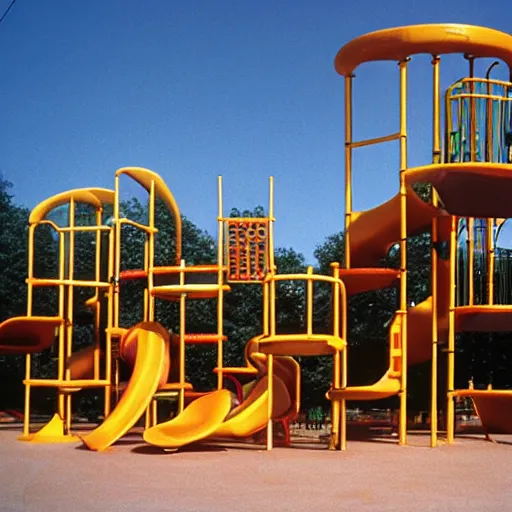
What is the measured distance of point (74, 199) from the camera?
15117mm

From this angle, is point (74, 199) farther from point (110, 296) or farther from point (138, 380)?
point (138, 380)

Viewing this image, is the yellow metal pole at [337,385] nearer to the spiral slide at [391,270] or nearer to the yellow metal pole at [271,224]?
the spiral slide at [391,270]

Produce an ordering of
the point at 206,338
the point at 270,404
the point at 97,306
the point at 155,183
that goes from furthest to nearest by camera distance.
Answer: the point at 155,183
the point at 97,306
the point at 206,338
the point at 270,404

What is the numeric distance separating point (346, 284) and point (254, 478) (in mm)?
5388

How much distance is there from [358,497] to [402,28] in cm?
739

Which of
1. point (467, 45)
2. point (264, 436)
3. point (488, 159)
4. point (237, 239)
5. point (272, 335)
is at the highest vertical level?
point (467, 45)

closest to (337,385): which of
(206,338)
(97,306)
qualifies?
(206,338)

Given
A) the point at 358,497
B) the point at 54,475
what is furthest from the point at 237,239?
the point at 358,497

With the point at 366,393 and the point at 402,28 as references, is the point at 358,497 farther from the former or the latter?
the point at 402,28

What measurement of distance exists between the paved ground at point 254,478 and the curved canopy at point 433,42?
512cm

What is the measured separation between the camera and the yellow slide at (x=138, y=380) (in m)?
11.6

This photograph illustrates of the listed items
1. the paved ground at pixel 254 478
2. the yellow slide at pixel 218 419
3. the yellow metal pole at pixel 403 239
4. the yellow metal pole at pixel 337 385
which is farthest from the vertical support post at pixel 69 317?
the yellow metal pole at pixel 403 239

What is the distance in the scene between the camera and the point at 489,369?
19.2 m

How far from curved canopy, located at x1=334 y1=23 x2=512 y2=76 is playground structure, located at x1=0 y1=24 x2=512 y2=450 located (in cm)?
2
